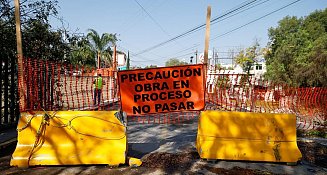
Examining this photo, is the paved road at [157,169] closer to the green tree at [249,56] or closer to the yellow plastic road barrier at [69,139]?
the yellow plastic road barrier at [69,139]

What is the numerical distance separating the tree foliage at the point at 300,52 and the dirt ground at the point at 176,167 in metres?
25.0

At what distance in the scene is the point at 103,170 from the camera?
15.8 feet

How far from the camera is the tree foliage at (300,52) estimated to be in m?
28.2

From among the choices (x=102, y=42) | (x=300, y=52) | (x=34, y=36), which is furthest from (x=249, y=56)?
(x=34, y=36)

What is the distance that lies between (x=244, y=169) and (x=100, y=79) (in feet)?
33.2

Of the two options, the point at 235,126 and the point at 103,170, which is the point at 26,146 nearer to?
the point at 103,170

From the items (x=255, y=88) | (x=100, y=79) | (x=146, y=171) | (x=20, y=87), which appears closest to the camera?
(x=146, y=171)

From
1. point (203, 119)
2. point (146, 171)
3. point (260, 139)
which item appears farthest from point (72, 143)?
point (260, 139)

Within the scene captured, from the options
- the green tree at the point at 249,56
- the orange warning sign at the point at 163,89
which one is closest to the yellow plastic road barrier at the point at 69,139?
the orange warning sign at the point at 163,89

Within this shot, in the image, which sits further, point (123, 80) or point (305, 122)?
point (305, 122)

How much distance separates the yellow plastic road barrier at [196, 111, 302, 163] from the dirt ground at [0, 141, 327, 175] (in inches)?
7.0

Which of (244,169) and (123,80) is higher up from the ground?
(123,80)

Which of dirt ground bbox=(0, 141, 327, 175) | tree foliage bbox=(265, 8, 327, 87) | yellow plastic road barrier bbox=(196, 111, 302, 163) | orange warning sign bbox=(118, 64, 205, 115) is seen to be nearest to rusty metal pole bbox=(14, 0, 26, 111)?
dirt ground bbox=(0, 141, 327, 175)

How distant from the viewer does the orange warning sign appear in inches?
235
